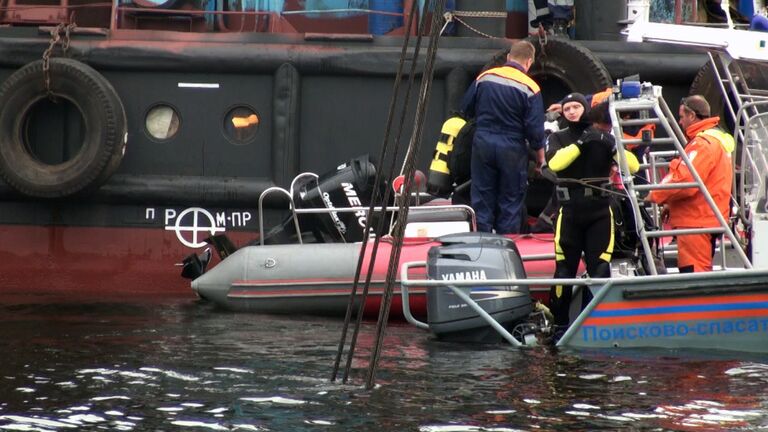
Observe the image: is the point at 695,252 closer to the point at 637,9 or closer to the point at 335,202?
the point at 335,202

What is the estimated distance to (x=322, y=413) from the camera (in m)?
5.82

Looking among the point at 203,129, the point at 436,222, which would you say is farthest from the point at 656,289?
the point at 203,129

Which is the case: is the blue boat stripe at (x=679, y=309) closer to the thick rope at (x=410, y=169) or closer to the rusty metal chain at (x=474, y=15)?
the thick rope at (x=410, y=169)

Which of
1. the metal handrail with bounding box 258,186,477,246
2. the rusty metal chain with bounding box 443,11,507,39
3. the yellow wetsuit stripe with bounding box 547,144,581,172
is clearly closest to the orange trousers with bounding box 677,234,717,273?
the yellow wetsuit stripe with bounding box 547,144,581,172

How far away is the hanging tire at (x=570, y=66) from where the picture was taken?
10.4 m

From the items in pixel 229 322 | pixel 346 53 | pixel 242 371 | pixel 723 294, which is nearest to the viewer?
pixel 242 371

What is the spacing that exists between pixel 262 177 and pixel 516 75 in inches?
99.5

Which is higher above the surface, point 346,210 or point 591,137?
point 591,137

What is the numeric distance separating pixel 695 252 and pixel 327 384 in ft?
8.93

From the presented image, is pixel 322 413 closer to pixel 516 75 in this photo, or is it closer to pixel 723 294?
pixel 723 294

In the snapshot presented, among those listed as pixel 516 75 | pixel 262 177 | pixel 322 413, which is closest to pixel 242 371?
pixel 322 413

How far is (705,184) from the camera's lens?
26.4ft

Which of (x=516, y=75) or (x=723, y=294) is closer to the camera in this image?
(x=723, y=294)

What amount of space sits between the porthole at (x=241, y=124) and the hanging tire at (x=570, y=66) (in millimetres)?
2276
